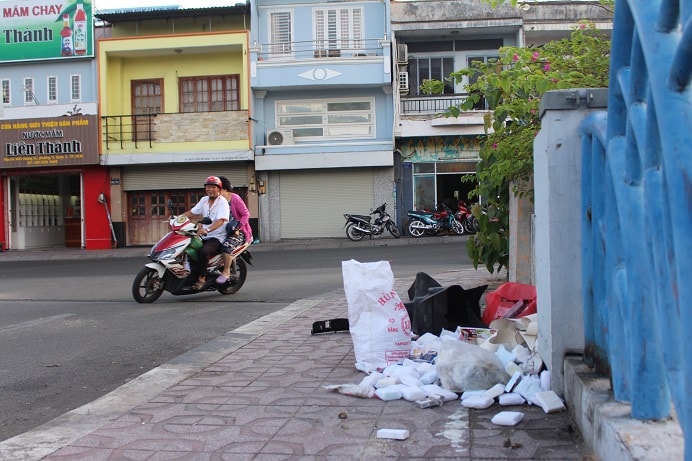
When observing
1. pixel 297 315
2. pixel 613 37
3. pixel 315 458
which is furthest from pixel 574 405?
pixel 297 315

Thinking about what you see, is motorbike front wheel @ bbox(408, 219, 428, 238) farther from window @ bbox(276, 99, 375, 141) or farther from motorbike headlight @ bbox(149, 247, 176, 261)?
motorbike headlight @ bbox(149, 247, 176, 261)

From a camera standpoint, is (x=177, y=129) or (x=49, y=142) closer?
(x=177, y=129)

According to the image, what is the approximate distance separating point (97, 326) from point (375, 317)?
3796mm

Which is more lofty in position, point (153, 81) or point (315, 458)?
point (153, 81)

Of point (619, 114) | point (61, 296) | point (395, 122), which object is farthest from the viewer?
point (395, 122)

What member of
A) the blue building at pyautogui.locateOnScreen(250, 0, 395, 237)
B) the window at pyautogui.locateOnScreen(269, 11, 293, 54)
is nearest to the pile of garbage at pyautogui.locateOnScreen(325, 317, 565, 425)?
the blue building at pyautogui.locateOnScreen(250, 0, 395, 237)

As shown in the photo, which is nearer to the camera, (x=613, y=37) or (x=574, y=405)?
(x=613, y=37)

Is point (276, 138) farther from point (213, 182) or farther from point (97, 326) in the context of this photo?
point (97, 326)

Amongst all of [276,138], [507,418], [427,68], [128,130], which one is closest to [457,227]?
[427,68]

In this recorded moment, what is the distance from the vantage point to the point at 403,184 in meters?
25.2

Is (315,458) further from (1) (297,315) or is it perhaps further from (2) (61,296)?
(2) (61,296)

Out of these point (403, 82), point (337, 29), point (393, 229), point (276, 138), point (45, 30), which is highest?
point (45, 30)

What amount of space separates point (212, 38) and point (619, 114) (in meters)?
23.8

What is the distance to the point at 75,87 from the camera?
26125 millimetres
